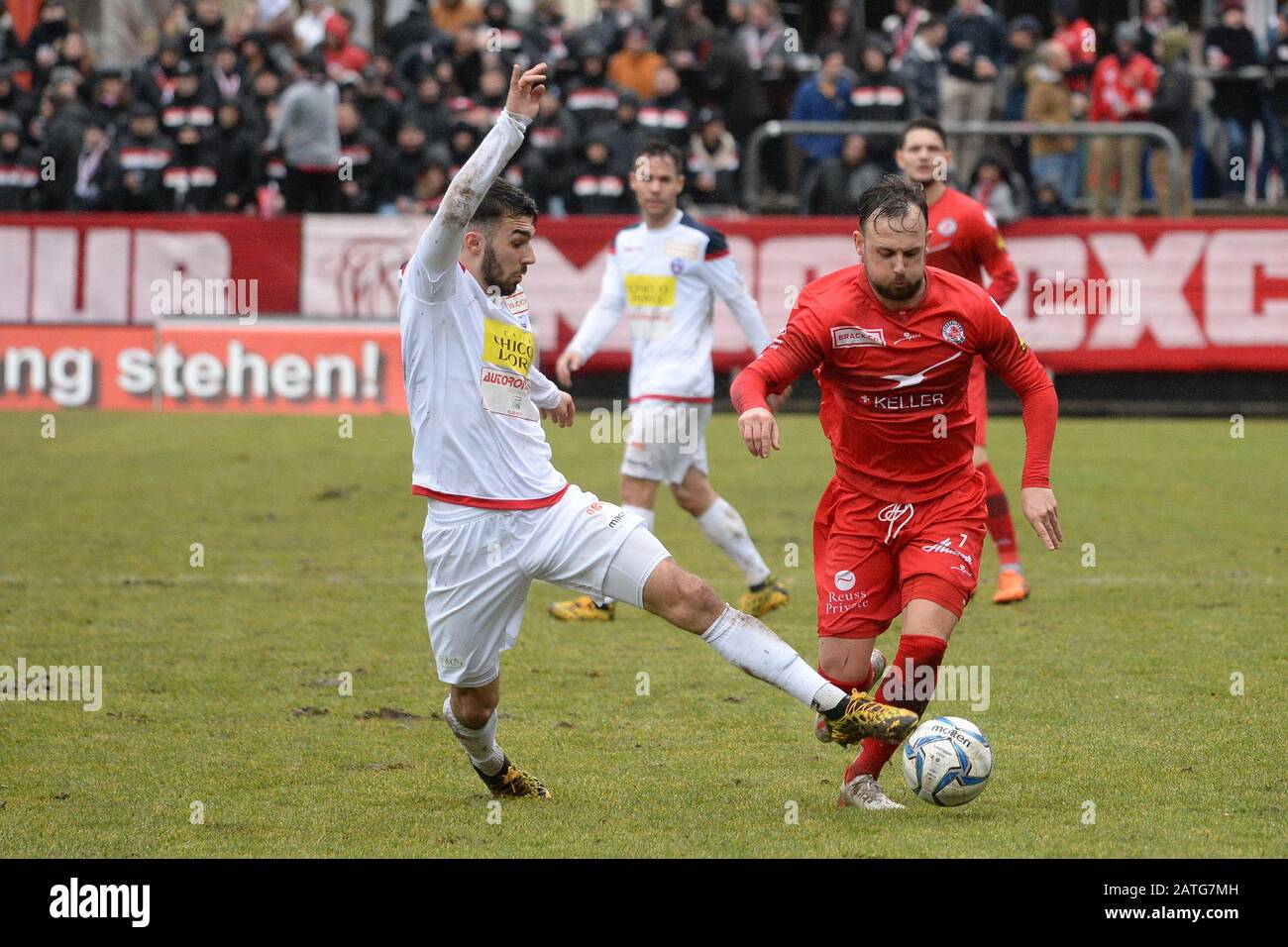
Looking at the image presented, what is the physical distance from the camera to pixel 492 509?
627 cm

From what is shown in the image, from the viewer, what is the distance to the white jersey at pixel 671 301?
414 inches

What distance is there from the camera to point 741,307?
10477 mm

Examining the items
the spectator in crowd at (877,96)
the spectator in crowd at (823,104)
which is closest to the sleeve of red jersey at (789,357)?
the spectator in crowd at (823,104)

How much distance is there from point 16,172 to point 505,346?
630 inches

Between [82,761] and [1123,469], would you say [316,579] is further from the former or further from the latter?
[1123,469]

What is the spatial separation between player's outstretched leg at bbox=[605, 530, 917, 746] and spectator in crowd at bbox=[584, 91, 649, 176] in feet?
44.5

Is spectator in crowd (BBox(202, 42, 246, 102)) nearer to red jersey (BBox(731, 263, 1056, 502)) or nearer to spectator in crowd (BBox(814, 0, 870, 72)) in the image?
spectator in crowd (BBox(814, 0, 870, 72))

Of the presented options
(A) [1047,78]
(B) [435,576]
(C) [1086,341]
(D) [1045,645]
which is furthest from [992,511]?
(A) [1047,78]

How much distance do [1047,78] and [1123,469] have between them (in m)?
5.81

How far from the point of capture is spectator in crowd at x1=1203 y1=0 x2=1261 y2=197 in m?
19.9

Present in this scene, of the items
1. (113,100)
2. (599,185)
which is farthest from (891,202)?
(113,100)

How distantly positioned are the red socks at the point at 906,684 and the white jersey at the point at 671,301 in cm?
440

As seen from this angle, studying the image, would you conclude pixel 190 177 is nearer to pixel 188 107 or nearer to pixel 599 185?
pixel 188 107

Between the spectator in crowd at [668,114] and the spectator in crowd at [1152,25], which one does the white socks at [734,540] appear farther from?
the spectator in crowd at [1152,25]
